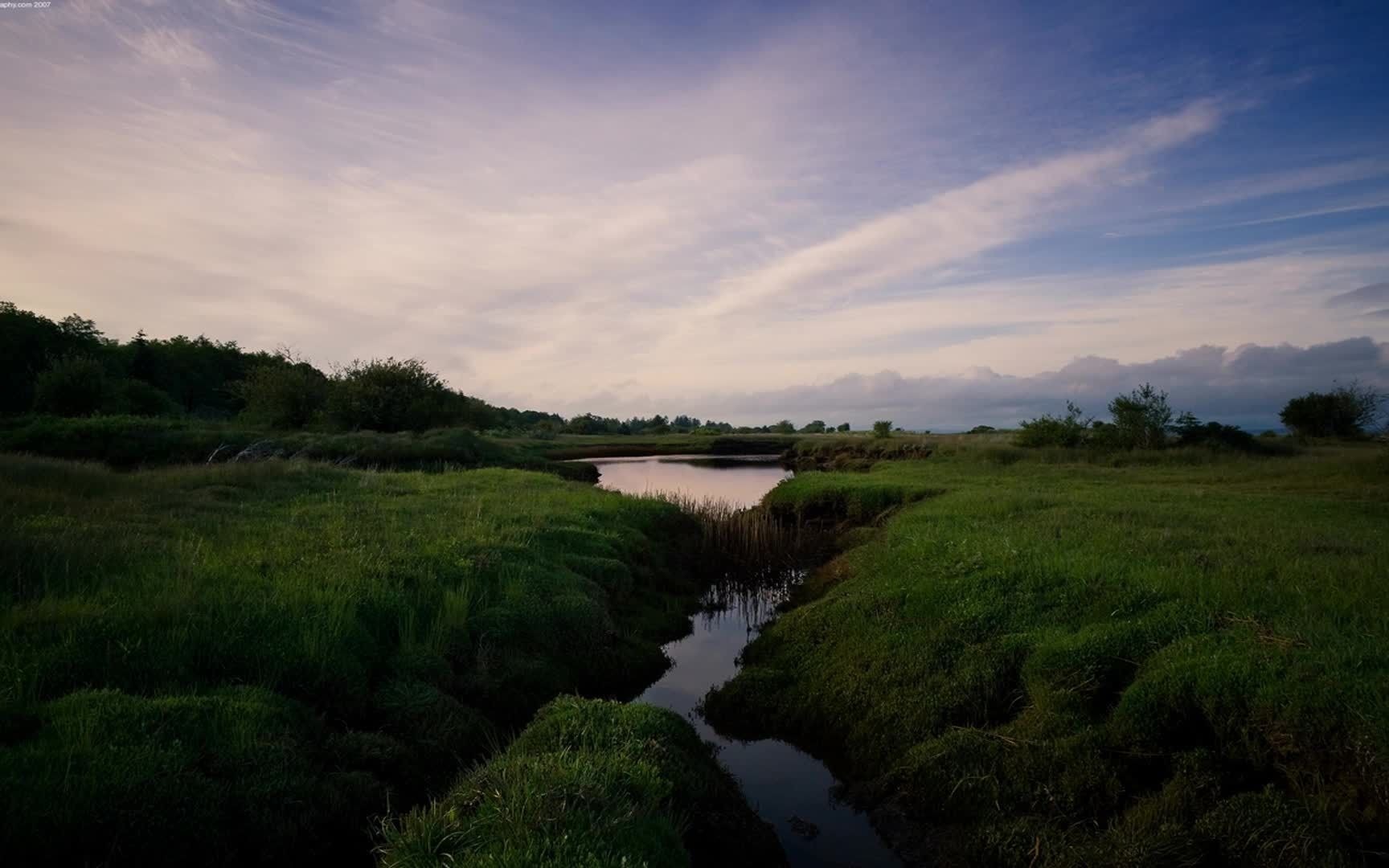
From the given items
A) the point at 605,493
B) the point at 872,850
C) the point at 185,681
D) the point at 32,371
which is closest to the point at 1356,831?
the point at 872,850

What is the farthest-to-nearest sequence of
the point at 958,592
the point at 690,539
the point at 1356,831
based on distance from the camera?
1. the point at 690,539
2. the point at 958,592
3. the point at 1356,831

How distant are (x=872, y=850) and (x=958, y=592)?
482 centimetres

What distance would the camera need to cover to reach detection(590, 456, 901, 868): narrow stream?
718 cm

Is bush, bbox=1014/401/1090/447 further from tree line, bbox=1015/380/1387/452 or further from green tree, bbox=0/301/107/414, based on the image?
green tree, bbox=0/301/107/414

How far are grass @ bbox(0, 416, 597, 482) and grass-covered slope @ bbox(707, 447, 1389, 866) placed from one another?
70.1ft

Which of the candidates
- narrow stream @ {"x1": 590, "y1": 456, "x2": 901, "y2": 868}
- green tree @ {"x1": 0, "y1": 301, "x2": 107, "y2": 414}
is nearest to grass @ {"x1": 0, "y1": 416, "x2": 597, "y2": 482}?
narrow stream @ {"x1": 590, "y1": 456, "x2": 901, "y2": 868}

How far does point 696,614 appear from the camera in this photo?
16500 millimetres

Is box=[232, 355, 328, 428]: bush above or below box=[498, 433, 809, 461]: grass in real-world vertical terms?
above

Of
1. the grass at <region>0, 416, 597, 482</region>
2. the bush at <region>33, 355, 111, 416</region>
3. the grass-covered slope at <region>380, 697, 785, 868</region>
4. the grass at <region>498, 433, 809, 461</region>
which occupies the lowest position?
the grass-covered slope at <region>380, 697, 785, 868</region>

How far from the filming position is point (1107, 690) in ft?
24.9

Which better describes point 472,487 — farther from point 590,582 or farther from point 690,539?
point 590,582

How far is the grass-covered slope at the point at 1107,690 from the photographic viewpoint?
18.9 feet

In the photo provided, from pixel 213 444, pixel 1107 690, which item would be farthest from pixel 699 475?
pixel 1107 690

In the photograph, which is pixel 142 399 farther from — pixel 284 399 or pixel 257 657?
pixel 257 657
